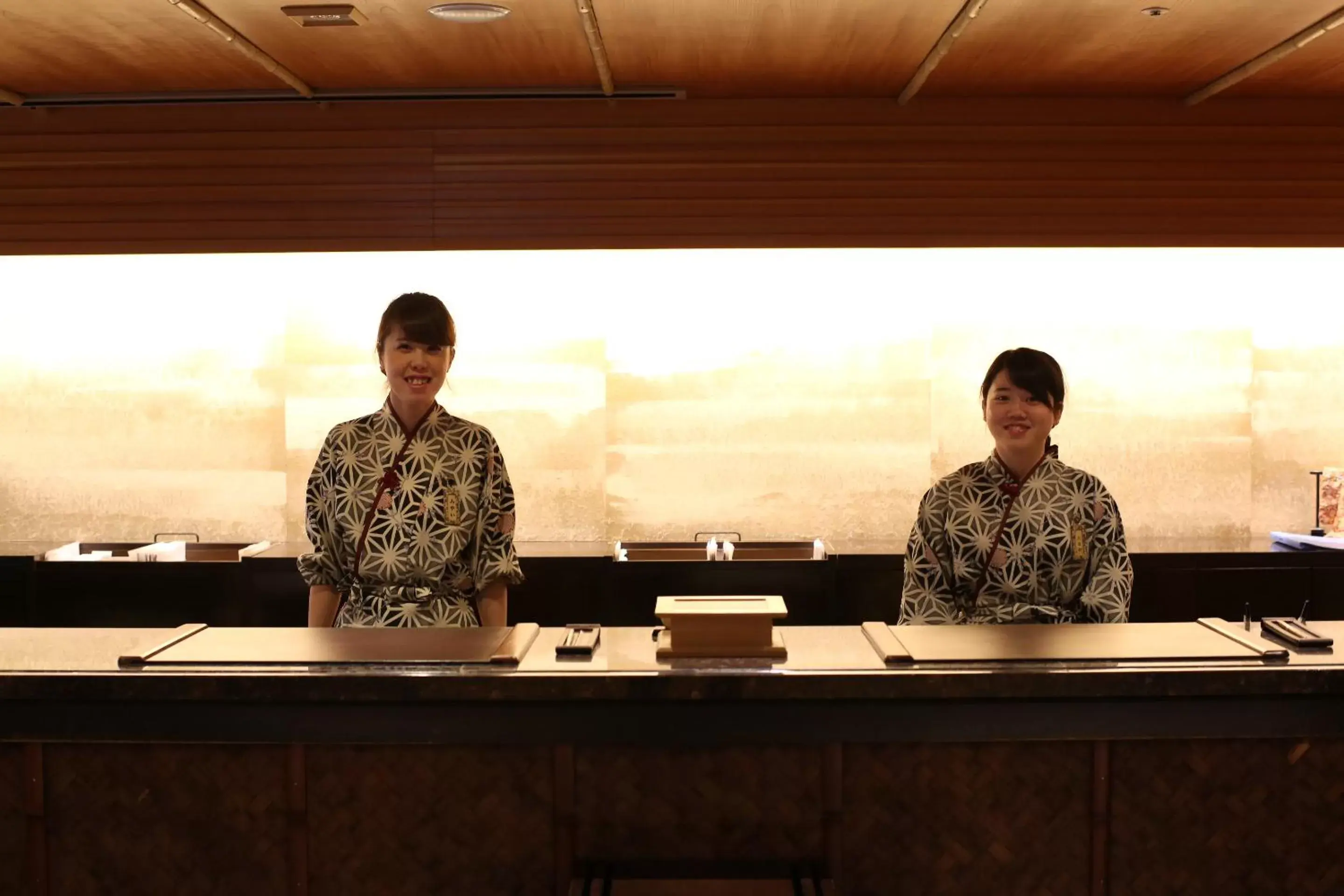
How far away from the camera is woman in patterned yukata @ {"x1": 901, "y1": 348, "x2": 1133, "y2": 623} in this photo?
2646 millimetres

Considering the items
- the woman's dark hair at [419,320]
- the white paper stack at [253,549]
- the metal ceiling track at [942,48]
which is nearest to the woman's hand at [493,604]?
the woman's dark hair at [419,320]

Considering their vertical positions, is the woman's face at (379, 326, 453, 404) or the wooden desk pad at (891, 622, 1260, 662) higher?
the woman's face at (379, 326, 453, 404)

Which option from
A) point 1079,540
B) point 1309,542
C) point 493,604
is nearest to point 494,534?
point 493,604

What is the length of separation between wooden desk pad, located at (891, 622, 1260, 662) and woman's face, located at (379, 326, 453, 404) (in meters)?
1.18

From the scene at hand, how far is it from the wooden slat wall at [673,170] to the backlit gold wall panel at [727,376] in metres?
0.40

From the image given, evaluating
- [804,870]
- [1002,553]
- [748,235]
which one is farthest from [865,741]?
[748,235]

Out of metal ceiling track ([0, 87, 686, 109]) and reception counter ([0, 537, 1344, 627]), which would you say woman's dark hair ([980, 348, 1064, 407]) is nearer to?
reception counter ([0, 537, 1344, 627])

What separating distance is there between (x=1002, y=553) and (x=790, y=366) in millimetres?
2106

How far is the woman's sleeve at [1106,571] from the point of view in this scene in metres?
2.60

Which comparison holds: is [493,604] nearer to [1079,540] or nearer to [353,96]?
[1079,540]

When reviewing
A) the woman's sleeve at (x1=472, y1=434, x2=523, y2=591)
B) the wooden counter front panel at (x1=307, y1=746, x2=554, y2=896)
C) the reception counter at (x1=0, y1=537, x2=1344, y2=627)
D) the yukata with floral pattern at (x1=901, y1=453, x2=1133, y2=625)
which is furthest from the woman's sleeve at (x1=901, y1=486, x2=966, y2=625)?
the reception counter at (x1=0, y1=537, x2=1344, y2=627)

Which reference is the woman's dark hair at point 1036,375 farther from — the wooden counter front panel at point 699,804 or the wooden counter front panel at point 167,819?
the wooden counter front panel at point 167,819

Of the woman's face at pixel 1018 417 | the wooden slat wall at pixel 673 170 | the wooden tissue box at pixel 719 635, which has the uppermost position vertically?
the wooden slat wall at pixel 673 170

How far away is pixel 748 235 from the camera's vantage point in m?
4.22
